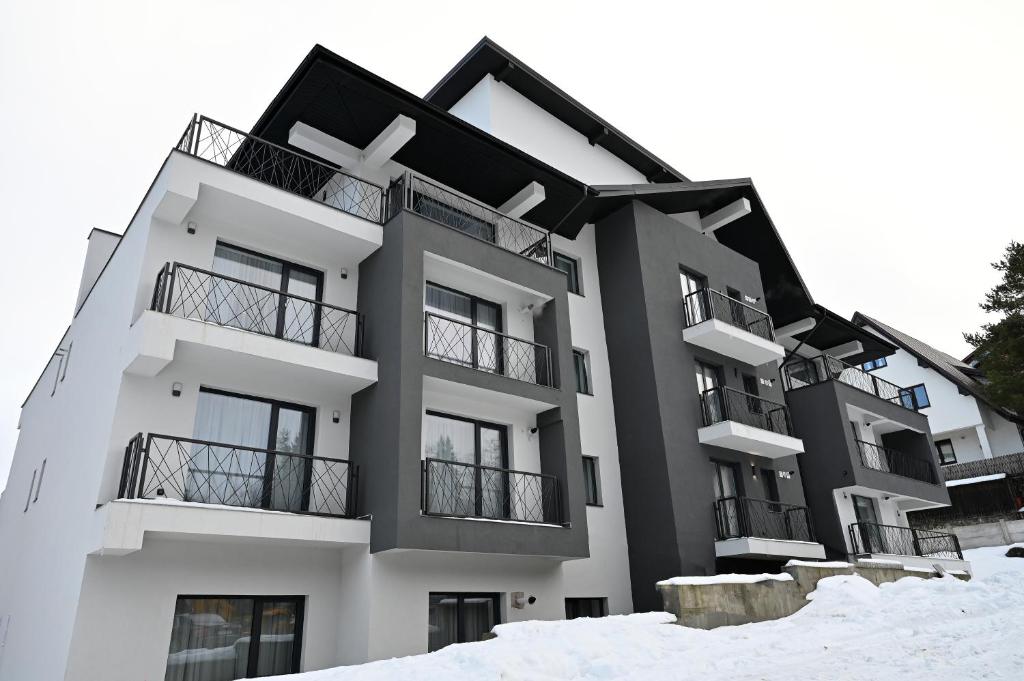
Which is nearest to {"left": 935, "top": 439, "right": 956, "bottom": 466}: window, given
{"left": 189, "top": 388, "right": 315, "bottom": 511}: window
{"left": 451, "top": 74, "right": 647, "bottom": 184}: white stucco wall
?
{"left": 451, "top": 74, "right": 647, "bottom": 184}: white stucco wall

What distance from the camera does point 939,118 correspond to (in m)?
24.4

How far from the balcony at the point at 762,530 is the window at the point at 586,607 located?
2.91m

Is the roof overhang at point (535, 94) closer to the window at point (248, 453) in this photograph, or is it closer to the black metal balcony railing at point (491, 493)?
the window at point (248, 453)

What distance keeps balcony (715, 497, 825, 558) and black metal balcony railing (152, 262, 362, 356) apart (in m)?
9.21

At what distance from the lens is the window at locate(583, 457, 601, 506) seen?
15.7m

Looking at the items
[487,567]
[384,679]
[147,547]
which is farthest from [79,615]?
[487,567]

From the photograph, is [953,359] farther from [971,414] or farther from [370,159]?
[370,159]

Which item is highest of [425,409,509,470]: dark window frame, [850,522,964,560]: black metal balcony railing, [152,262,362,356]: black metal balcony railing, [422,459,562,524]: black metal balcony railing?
[152,262,362,356]: black metal balcony railing

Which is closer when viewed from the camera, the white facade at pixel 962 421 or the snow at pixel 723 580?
the snow at pixel 723 580

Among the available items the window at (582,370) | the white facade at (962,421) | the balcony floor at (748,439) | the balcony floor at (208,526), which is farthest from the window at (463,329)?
the white facade at (962,421)

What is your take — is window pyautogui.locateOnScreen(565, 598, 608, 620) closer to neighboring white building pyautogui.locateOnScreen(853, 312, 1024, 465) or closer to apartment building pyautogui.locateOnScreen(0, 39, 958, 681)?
apartment building pyautogui.locateOnScreen(0, 39, 958, 681)

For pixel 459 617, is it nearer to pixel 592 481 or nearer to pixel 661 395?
pixel 592 481

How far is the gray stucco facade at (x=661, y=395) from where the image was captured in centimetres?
1530

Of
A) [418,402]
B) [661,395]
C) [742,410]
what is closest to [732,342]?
[742,410]
